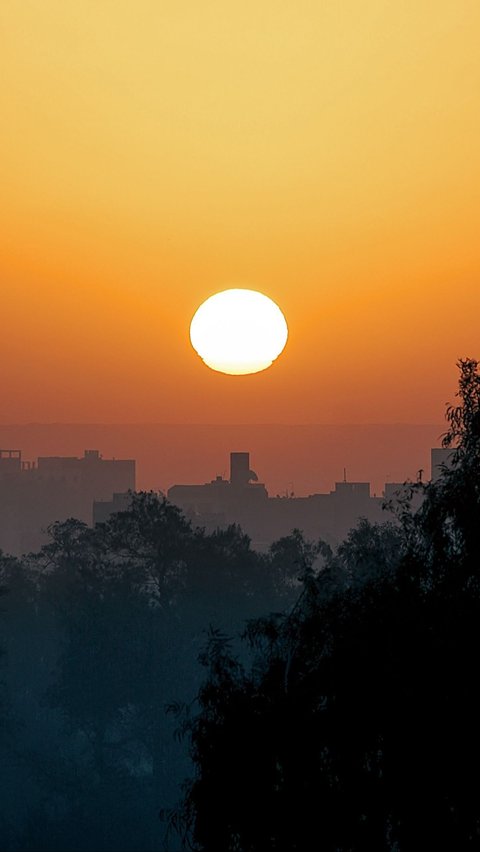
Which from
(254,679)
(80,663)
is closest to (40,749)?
(80,663)

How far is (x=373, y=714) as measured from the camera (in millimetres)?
21750

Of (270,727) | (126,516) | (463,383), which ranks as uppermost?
(126,516)

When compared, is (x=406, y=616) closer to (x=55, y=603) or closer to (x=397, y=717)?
(x=397, y=717)

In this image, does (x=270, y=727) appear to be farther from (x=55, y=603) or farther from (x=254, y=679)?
(x=55, y=603)

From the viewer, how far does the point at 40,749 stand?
226ft

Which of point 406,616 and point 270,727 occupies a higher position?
point 406,616

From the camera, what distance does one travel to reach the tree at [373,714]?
2111 centimetres

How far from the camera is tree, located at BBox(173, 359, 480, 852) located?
2111 centimetres

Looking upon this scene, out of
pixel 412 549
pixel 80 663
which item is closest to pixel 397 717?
pixel 412 549

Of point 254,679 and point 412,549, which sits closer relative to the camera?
point 412,549

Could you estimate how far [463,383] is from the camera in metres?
22.5

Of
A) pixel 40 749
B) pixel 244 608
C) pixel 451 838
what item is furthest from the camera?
pixel 244 608

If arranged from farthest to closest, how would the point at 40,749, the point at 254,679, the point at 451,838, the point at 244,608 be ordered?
1. the point at 244,608
2. the point at 40,749
3. the point at 254,679
4. the point at 451,838

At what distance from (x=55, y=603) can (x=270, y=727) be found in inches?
2374
